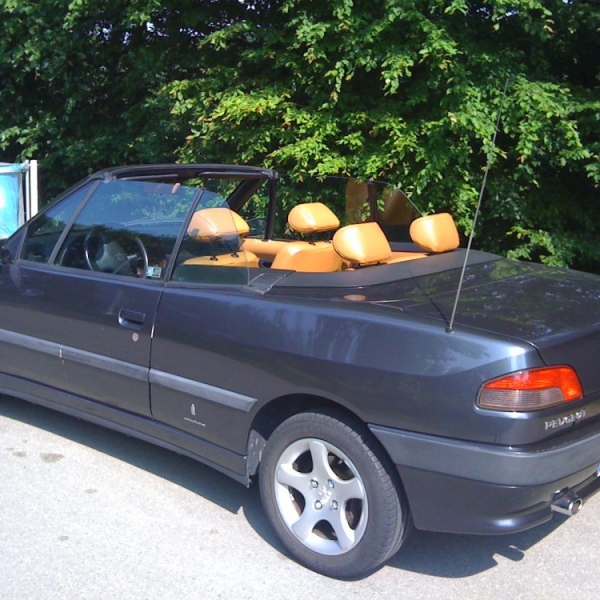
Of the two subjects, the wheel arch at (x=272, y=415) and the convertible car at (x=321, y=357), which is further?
the wheel arch at (x=272, y=415)

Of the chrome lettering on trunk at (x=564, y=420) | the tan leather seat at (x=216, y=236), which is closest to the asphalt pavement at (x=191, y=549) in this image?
the chrome lettering on trunk at (x=564, y=420)

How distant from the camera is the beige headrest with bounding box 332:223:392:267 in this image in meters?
3.81

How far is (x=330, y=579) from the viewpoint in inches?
128

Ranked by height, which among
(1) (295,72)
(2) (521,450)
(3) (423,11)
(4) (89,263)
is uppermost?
(3) (423,11)

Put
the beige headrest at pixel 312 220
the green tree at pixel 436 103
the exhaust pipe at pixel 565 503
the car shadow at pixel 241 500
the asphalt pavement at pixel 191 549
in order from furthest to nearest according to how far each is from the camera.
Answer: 1. the green tree at pixel 436 103
2. the beige headrest at pixel 312 220
3. the car shadow at pixel 241 500
4. the asphalt pavement at pixel 191 549
5. the exhaust pipe at pixel 565 503

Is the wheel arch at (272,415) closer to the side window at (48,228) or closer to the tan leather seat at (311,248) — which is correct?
the tan leather seat at (311,248)

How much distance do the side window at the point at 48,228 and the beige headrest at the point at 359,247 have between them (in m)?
1.47

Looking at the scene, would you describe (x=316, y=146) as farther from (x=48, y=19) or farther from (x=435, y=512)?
(x=435, y=512)

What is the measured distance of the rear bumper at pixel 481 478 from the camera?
110 inches

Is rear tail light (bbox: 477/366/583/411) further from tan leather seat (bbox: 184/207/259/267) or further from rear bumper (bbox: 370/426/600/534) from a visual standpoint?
tan leather seat (bbox: 184/207/259/267)

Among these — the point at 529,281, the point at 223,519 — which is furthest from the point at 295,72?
the point at 223,519

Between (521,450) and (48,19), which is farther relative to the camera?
(48,19)

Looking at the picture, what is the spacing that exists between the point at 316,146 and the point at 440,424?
4.73 m

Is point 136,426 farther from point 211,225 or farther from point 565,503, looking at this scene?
point 565,503
